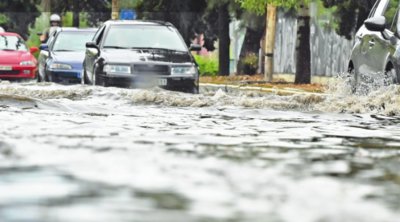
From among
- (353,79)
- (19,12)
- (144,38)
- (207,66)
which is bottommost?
(207,66)

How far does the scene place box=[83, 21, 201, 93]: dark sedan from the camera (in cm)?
1772

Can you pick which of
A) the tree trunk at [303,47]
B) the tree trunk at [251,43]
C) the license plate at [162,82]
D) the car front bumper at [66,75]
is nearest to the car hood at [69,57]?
the car front bumper at [66,75]

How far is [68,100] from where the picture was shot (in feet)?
48.1

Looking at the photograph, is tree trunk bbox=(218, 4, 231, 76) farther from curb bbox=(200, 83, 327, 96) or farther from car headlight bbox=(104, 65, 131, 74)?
car headlight bbox=(104, 65, 131, 74)

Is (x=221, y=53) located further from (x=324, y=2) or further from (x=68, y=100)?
(x=68, y=100)

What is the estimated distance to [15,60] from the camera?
27.2 metres

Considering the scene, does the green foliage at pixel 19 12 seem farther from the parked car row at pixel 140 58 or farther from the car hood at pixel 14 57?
the parked car row at pixel 140 58

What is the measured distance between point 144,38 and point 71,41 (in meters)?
6.96

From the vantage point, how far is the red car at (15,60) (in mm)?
26953

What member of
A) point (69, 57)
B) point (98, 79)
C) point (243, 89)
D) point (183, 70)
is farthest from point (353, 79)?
point (69, 57)

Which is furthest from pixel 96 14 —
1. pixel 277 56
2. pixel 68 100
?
pixel 68 100

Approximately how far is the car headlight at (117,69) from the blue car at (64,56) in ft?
19.8

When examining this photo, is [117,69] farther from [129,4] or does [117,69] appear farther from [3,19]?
[3,19]

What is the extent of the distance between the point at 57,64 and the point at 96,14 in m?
19.5
